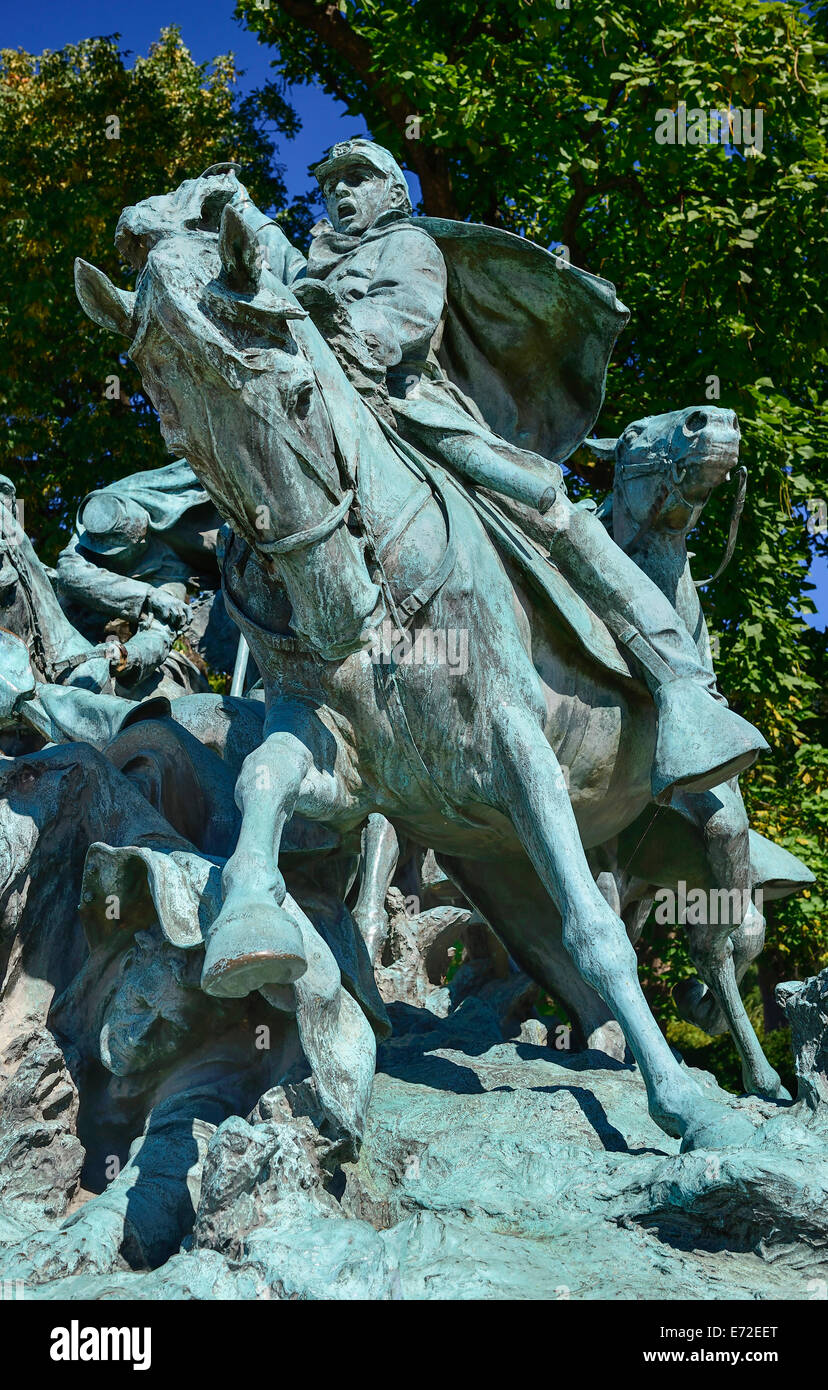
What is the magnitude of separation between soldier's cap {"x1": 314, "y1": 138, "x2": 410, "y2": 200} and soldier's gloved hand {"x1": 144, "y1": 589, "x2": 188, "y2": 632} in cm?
206

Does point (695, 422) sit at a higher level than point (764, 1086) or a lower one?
higher

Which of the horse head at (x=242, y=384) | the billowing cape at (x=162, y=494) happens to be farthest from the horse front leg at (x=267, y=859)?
the billowing cape at (x=162, y=494)

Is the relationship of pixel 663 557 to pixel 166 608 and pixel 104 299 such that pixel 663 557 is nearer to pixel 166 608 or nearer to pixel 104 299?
pixel 104 299

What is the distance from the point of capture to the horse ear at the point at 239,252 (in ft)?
13.4

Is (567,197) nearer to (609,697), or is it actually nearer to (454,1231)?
(609,697)

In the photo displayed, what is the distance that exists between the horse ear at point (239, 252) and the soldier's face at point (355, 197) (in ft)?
4.84

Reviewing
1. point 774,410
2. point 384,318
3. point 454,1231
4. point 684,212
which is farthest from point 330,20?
point 454,1231

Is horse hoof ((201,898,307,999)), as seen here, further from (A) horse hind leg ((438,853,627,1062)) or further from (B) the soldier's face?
(B) the soldier's face

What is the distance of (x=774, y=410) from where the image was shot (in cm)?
1146

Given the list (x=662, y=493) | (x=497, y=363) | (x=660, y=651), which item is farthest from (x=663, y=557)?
(x=497, y=363)

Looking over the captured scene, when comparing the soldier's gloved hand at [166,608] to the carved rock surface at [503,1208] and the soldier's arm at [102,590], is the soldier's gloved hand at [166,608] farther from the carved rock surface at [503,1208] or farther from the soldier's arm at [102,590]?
the carved rock surface at [503,1208]

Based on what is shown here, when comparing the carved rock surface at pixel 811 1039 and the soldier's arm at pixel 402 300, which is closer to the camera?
the carved rock surface at pixel 811 1039

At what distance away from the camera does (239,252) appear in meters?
4.13

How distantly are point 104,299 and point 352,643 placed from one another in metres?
1.16
